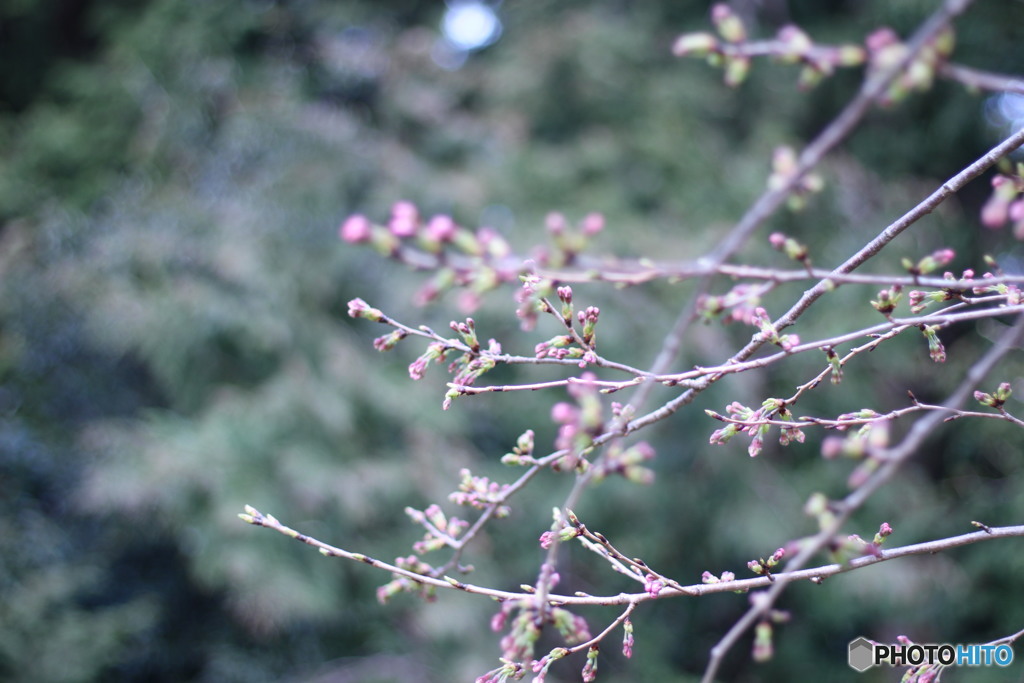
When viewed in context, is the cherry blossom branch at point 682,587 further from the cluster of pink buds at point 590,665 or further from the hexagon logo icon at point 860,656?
the hexagon logo icon at point 860,656

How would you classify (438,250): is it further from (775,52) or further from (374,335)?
(374,335)

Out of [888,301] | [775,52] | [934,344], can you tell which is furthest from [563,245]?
[934,344]

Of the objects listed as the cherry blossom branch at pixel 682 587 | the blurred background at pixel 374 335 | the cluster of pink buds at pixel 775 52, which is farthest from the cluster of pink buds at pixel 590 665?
the blurred background at pixel 374 335

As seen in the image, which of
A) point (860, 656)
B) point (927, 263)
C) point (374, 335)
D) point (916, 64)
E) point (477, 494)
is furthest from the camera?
point (374, 335)

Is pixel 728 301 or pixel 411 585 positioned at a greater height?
pixel 728 301

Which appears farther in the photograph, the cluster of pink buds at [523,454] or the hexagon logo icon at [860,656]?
the hexagon logo icon at [860,656]

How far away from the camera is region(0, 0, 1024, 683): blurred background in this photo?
12.1 ft

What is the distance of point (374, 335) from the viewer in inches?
167

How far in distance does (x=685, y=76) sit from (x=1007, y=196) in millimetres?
4503

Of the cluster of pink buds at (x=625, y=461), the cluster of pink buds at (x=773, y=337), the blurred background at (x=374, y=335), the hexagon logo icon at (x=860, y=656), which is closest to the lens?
the cluster of pink buds at (x=625, y=461)

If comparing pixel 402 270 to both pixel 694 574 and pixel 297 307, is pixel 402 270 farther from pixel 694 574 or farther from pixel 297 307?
pixel 694 574

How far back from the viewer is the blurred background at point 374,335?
3.70 m

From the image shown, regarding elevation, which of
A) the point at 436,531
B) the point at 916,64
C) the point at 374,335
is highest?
the point at 374,335

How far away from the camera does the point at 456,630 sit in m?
3.60
